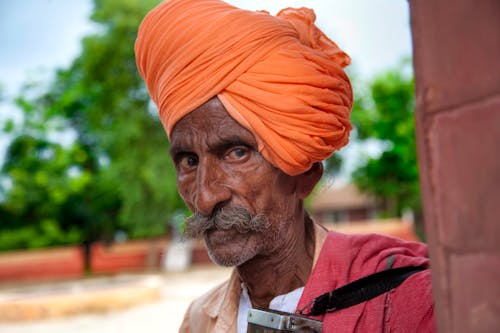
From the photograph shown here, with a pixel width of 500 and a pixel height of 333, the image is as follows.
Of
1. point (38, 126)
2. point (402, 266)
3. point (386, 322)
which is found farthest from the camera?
point (38, 126)

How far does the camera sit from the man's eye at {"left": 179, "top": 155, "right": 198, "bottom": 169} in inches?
75.5

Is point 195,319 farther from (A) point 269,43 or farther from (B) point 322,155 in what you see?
(A) point 269,43

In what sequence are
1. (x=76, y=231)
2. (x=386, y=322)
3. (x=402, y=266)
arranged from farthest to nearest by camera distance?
(x=76, y=231)
(x=402, y=266)
(x=386, y=322)

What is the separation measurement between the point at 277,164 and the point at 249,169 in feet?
0.32

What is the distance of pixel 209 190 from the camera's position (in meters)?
1.79

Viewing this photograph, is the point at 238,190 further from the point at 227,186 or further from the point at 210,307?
the point at 210,307

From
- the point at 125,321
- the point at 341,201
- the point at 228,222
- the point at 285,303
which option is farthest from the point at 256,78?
the point at 341,201

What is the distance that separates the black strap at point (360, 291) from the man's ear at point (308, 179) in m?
0.44

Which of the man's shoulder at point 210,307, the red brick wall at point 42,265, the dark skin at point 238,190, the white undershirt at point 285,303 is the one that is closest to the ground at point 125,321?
the man's shoulder at point 210,307

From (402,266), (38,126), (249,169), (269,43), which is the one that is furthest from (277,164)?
(38,126)

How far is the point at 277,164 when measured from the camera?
184 centimetres

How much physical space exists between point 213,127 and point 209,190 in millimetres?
215

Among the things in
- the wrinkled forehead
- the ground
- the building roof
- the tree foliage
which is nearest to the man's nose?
the wrinkled forehead

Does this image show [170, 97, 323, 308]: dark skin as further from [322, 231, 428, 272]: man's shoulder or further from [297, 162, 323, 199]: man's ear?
[322, 231, 428, 272]: man's shoulder
